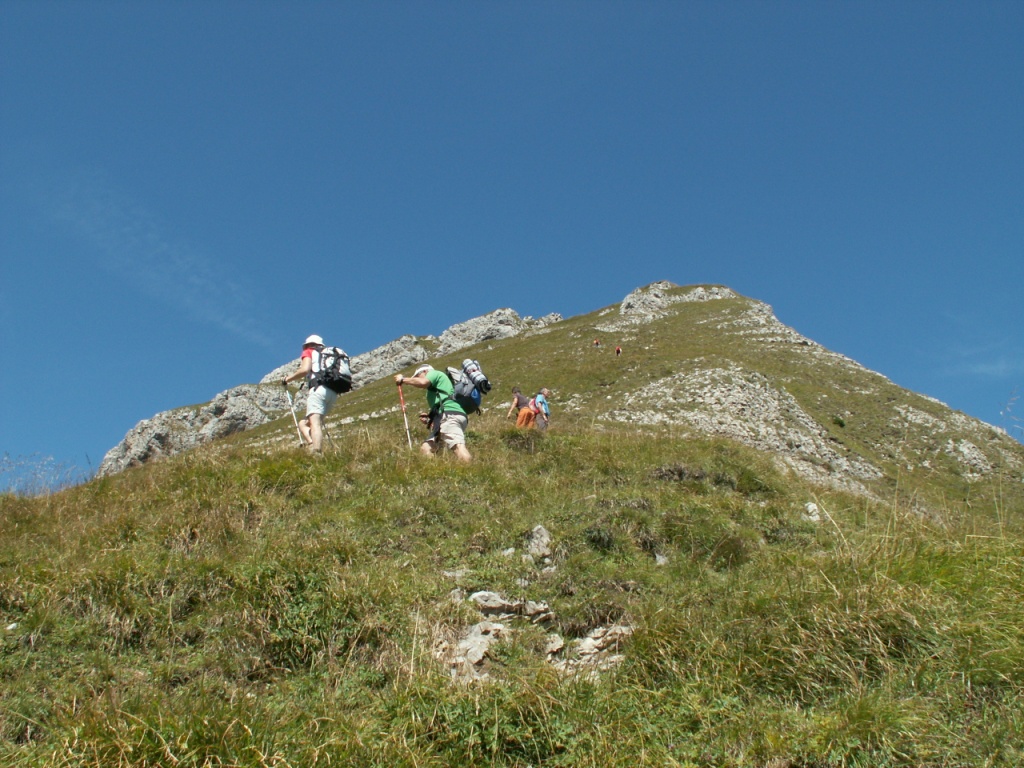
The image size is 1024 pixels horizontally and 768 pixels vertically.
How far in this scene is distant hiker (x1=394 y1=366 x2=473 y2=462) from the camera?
1104 centimetres

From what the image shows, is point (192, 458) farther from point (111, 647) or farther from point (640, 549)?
point (640, 549)

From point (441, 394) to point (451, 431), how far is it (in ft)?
2.88

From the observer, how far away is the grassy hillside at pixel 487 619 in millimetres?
3938

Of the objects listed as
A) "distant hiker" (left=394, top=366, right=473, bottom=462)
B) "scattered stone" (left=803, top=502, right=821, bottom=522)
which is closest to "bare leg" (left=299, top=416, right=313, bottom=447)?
"distant hiker" (left=394, top=366, right=473, bottom=462)

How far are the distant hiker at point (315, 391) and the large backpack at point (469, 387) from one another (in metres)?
1.83

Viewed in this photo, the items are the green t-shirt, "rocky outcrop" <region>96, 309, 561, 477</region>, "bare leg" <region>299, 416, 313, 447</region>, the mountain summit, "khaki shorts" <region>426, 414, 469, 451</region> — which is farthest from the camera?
"rocky outcrop" <region>96, 309, 561, 477</region>

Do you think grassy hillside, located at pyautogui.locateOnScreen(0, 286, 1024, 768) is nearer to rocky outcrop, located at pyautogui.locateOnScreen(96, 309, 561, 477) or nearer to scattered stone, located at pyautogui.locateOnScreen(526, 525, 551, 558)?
scattered stone, located at pyautogui.locateOnScreen(526, 525, 551, 558)

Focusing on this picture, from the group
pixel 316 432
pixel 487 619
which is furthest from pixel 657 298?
pixel 487 619

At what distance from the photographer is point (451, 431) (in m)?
11.1

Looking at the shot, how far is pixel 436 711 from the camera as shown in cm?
424

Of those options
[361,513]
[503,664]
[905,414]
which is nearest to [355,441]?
[361,513]

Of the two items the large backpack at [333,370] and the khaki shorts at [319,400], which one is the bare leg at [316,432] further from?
the large backpack at [333,370]

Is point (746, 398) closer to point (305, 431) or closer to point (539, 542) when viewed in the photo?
point (305, 431)

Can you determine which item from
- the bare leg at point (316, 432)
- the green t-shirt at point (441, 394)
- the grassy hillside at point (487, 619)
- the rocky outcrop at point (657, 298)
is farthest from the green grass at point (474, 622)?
the rocky outcrop at point (657, 298)
